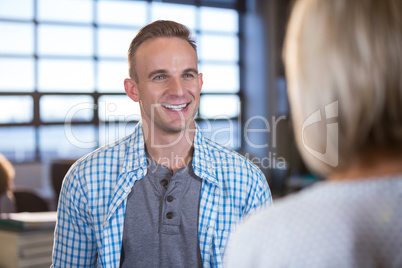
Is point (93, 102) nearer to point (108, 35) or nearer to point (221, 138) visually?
point (108, 35)

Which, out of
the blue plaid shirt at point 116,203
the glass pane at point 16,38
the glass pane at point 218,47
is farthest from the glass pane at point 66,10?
the blue plaid shirt at point 116,203

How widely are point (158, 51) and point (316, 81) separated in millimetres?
1147

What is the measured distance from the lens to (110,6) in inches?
272

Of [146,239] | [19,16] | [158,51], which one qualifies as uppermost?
[19,16]

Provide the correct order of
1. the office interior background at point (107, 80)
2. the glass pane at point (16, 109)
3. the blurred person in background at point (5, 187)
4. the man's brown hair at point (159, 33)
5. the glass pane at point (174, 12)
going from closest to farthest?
the man's brown hair at point (159, 33)
the blurred person in background at point (5, 187)
the glass pane at point (16, 109)
the office interior background at point (107, 80)
the glass pane at point (174, 12)

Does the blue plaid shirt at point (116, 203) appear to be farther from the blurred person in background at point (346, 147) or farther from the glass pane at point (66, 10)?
the glass pane at point (66, 10)

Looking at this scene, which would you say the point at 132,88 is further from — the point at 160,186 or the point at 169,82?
the point at 160,186

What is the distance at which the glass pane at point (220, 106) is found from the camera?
25.2 ft

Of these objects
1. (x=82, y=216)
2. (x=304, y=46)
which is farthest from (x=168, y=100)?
(x=304, y=46)

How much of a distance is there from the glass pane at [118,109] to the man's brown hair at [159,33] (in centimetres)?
494

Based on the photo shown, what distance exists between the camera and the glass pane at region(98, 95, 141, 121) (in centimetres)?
680

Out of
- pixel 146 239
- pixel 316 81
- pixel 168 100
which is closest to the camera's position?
pixel 316 81

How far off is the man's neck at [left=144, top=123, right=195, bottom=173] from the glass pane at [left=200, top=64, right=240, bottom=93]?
234 inches

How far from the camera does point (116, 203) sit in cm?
156
